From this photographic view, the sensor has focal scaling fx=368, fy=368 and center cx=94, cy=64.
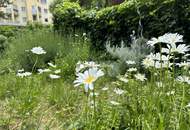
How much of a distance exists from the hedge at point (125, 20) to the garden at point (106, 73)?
0.02 m

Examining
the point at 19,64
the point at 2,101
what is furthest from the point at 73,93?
the point at 19,64

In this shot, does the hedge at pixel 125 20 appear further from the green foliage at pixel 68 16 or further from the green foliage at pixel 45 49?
the green foliage at pixel 45 49

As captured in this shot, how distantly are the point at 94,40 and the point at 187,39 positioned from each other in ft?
10.7

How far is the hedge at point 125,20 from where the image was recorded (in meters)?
5.92

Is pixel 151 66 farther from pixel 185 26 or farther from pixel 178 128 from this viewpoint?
pixel 185 26

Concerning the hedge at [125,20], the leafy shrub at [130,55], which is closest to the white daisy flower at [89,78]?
the leafy shrub at [130,55]

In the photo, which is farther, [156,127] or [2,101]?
[2,101]

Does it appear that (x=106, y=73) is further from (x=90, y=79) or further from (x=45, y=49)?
(x=90, y=79)

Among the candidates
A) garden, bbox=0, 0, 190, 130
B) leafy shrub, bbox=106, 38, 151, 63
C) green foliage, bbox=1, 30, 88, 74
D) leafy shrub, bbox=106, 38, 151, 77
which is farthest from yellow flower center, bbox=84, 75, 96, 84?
green foliage, bbox=1, 30, 88, 74

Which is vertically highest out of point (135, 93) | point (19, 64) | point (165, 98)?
point (165, 98)

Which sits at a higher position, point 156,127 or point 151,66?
point 151,66

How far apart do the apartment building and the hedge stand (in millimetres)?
A: 43724

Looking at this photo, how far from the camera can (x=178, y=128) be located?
1.53 m

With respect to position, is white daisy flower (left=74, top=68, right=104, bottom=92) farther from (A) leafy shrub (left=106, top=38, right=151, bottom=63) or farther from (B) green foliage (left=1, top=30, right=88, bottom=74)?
(B) green foliage (left=1, top=30, right=88, bottom=74)
